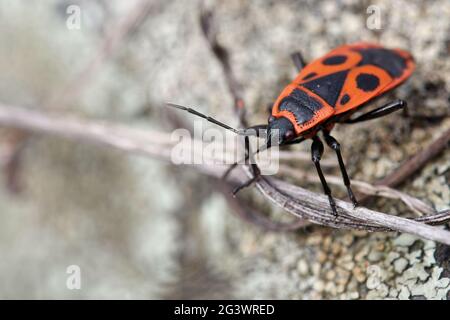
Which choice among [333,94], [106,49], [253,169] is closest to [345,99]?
[333,94]

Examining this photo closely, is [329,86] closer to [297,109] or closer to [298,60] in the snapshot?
[297,109]

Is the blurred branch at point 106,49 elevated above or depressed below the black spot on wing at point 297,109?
above

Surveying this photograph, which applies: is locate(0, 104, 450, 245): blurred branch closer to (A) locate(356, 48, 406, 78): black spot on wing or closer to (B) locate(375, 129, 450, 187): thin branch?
(B) locate(375, 129, 450, 187): thin branch

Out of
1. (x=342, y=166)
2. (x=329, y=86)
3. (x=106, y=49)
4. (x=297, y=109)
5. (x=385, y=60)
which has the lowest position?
(x=342, y=166)

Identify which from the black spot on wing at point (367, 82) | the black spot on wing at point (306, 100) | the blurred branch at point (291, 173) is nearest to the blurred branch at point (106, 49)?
the blurred branch at point (291, 173)

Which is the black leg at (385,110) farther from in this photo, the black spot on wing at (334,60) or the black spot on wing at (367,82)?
the black spot on wing at (334,60)

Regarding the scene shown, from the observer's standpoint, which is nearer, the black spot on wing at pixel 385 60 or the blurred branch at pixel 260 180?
the blurred branch at pixel 260 180
